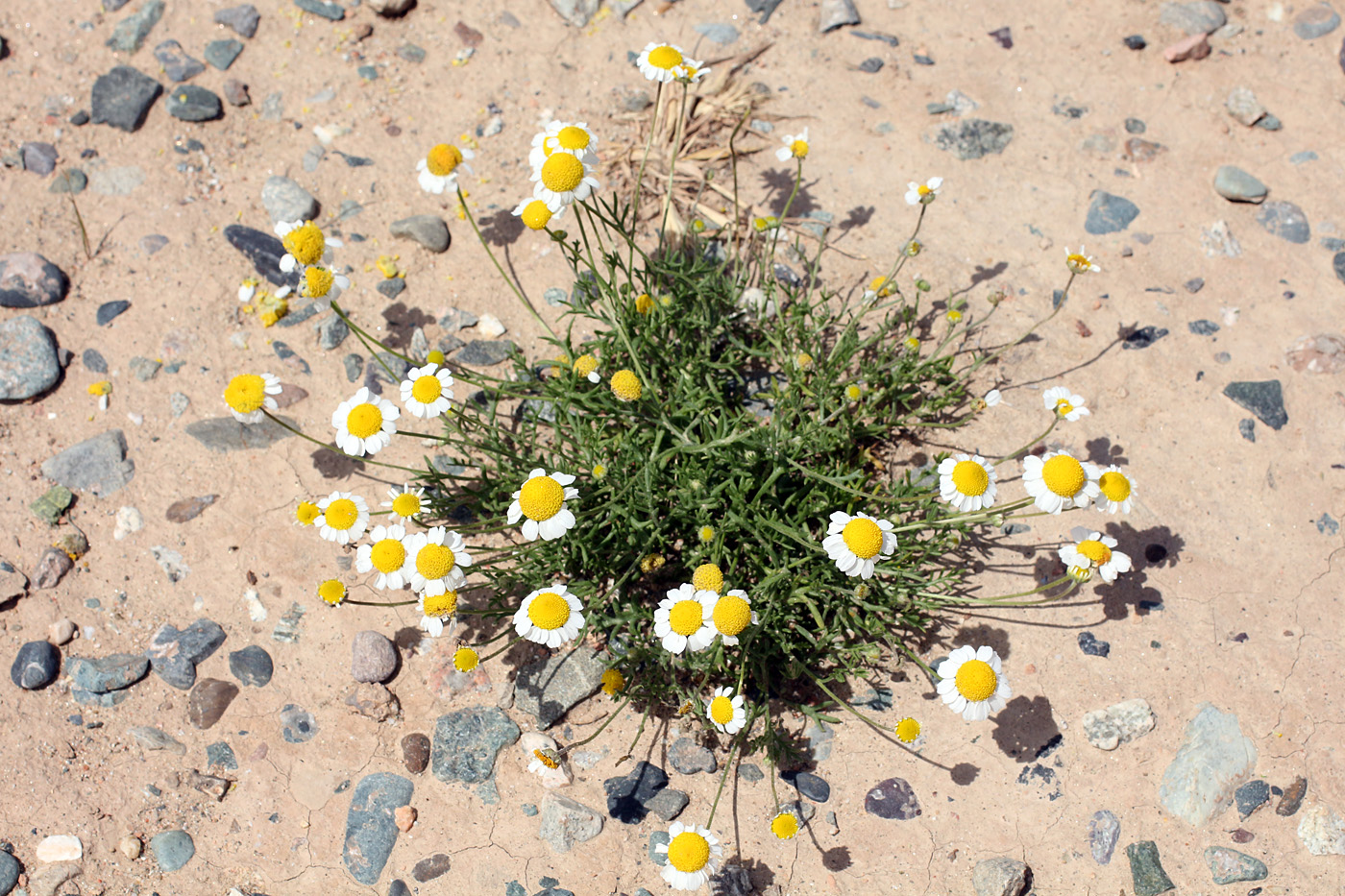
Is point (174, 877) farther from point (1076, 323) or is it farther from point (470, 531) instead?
point (1076, 323)

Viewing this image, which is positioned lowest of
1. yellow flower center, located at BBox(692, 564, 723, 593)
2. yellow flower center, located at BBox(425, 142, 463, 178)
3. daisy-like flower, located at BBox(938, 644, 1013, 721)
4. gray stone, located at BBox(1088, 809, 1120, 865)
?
gray stone, located at BBox(1088, 809, 1120, 865)

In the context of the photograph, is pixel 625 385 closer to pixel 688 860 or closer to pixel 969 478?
pixel 969 478

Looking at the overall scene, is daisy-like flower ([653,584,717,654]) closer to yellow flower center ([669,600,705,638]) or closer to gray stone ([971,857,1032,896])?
yellow flower center ([669,600,705,638])

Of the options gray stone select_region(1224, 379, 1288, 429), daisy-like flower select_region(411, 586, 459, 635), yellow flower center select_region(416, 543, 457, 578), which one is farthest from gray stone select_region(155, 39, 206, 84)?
gray stone select_region(1224, 379, 1288, 429)

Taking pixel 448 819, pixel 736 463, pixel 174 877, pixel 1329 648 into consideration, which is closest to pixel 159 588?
pixel 174 877

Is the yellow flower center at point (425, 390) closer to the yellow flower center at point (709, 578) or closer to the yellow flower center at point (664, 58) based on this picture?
the yellow flower center at point (709, 578)
